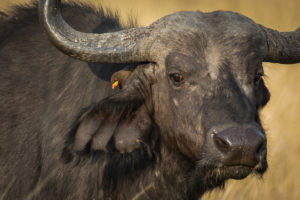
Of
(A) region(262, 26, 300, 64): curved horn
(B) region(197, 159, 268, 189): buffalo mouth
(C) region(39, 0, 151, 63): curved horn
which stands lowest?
(B) region(197, 159, 268, 189): buffalo mouth

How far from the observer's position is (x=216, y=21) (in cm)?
382

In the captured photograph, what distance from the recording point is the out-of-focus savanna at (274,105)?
5770 mm

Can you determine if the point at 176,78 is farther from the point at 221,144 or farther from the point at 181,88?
the point at 221,144

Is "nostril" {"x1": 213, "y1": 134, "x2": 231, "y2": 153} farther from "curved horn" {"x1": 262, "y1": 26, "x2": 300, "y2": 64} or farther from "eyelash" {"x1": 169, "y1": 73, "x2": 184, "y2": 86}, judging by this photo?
"curved horn" {"x1": 262, "y1": 26, "x2": 300, "y2": 64}

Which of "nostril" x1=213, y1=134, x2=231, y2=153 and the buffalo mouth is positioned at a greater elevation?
"nostril" x1=213, y1=134, x2=231, y2=153

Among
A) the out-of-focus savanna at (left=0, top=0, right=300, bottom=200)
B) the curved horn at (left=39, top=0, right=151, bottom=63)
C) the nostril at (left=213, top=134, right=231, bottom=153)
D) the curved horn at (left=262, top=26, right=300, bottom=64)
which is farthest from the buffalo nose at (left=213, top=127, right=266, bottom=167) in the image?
the curved horn at (left=262, top=26, right=300, bottom=64)

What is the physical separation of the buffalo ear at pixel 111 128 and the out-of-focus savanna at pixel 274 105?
96 cm

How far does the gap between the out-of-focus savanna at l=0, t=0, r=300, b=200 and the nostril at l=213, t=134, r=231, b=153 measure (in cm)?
82

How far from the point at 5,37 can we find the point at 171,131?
217 centimetres

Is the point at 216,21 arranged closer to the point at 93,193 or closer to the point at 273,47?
the point at 273,47

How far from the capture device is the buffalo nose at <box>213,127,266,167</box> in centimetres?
313

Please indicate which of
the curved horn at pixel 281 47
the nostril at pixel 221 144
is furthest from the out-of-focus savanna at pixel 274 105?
the nostril at pixel 221 144

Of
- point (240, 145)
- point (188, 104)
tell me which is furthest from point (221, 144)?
point (188, 104)

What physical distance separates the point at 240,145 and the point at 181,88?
2.54 ft
